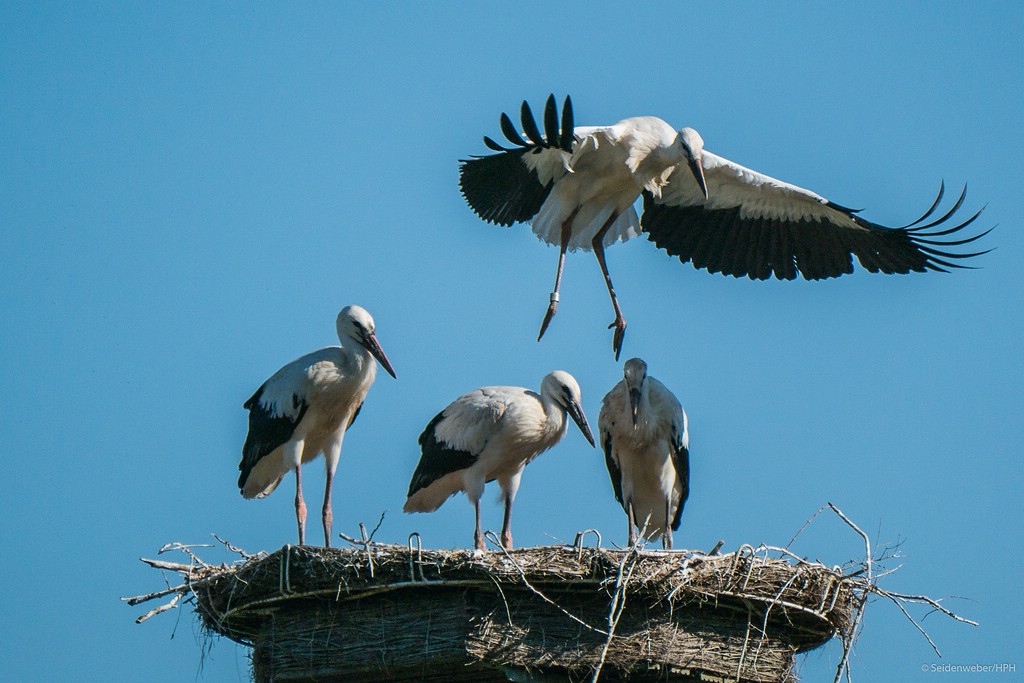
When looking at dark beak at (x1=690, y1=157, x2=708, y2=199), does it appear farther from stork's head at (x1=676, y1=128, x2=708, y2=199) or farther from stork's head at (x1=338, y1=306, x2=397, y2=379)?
stork's head at (x1=338, y1=306, x2=397, y2=379)

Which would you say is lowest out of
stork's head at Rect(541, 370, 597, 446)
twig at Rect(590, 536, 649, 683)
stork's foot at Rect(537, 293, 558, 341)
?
twig at Rect(590, 536, 649, 683)

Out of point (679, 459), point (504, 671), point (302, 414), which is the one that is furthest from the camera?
point (679, 459)

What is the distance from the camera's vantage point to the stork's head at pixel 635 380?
9.21 meters

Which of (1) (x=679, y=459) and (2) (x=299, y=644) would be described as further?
(1) (x=679, y=459)

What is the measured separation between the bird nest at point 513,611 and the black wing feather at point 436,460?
73.0 inches

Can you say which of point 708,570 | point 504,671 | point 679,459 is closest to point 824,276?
point 679,459

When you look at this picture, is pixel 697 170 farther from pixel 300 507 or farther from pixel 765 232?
pixel 300 507

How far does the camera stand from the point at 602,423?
9492 mm

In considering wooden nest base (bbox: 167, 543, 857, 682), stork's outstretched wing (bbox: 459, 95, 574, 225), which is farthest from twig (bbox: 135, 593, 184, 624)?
stork's outstretched wing (bbox: 459, 95, 574, 225)

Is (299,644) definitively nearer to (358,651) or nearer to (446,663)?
(358,651)

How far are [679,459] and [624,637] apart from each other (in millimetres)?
2739

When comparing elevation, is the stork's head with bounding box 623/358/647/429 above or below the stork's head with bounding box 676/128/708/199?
below

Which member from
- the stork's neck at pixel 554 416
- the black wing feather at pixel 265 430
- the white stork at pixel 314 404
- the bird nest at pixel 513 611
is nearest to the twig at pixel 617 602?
the bird nest at pixel 513 611

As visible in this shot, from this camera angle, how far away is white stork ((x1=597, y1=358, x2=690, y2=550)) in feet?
30.4
